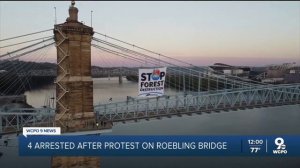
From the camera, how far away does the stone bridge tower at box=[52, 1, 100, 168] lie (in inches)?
776

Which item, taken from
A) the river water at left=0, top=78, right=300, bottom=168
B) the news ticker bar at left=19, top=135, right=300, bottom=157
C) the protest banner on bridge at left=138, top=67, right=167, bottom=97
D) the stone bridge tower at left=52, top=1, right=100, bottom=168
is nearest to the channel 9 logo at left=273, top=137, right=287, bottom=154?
the news ticker bar at left=19, top=135, right=300, bottom=157

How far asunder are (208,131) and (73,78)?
29.0 meters

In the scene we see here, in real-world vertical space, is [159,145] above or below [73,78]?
below

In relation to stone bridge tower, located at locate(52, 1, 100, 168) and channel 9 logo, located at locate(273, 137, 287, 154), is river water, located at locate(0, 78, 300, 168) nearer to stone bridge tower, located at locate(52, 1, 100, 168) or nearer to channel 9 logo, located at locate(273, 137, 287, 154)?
stone bridge tower, located at locate(52, 1, 100, 168)

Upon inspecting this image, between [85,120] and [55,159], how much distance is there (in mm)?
2626

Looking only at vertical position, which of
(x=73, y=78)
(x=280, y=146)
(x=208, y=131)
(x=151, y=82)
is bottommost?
(x=208, y=131)

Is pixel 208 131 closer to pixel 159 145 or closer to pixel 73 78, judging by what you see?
pixel 73 78

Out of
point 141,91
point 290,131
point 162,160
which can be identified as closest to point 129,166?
point 162,160

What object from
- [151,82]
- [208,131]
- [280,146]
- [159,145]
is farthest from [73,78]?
[208,131]

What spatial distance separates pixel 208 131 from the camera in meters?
46.0

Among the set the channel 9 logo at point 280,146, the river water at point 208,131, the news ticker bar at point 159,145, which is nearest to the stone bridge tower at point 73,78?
the news ticker bar at point 159,145

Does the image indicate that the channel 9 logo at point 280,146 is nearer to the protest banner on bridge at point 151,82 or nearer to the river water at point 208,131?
the protest banner on bridge at point 151,82

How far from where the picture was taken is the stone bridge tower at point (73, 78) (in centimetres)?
1970

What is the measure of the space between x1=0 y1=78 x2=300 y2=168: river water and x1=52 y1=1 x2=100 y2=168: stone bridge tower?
1270 cm
